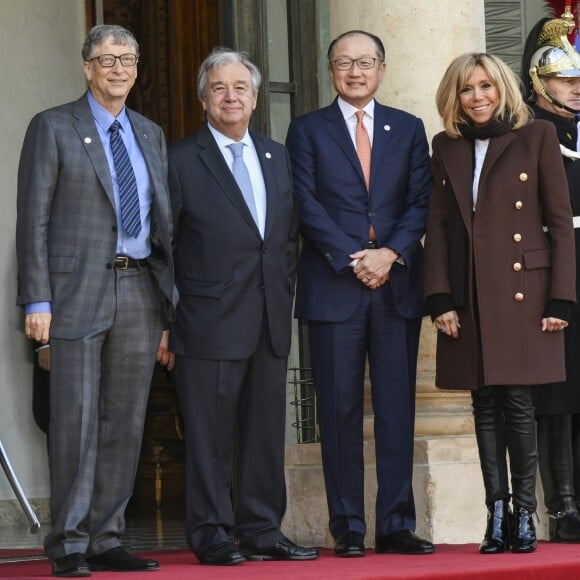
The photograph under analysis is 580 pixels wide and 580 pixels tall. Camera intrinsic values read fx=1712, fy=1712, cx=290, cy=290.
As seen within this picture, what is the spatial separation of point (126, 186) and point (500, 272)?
139cm

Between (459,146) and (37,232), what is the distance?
1.64 meters

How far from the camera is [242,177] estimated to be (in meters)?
6.25

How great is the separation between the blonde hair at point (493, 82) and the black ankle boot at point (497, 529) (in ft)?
4.48

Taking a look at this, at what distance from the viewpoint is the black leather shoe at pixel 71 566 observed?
18.0ft

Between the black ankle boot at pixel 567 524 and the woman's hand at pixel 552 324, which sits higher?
the woman's hand at pixel 552 324

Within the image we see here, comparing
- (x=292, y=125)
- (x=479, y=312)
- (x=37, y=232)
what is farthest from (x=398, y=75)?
(x=37, y=232)

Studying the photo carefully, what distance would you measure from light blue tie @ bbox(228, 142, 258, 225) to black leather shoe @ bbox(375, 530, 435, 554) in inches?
49.7

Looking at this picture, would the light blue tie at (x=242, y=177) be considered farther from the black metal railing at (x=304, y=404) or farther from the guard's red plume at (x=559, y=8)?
the guard's red plume at (x=559, y=8)

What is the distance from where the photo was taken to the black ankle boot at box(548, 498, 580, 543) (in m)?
6.47

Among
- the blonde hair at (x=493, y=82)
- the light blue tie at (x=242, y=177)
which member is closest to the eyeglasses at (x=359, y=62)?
the blonde hair at (x=493, y=82)

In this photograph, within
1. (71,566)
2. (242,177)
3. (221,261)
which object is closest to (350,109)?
(242,177)

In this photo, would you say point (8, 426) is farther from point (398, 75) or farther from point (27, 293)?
point (27, 293)

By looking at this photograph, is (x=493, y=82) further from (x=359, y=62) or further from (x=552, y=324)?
(x=552, y=324)

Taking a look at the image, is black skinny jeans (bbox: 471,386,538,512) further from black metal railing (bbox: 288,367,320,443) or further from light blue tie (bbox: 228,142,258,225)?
black metal railing (bbox: 288,367,320,443)
